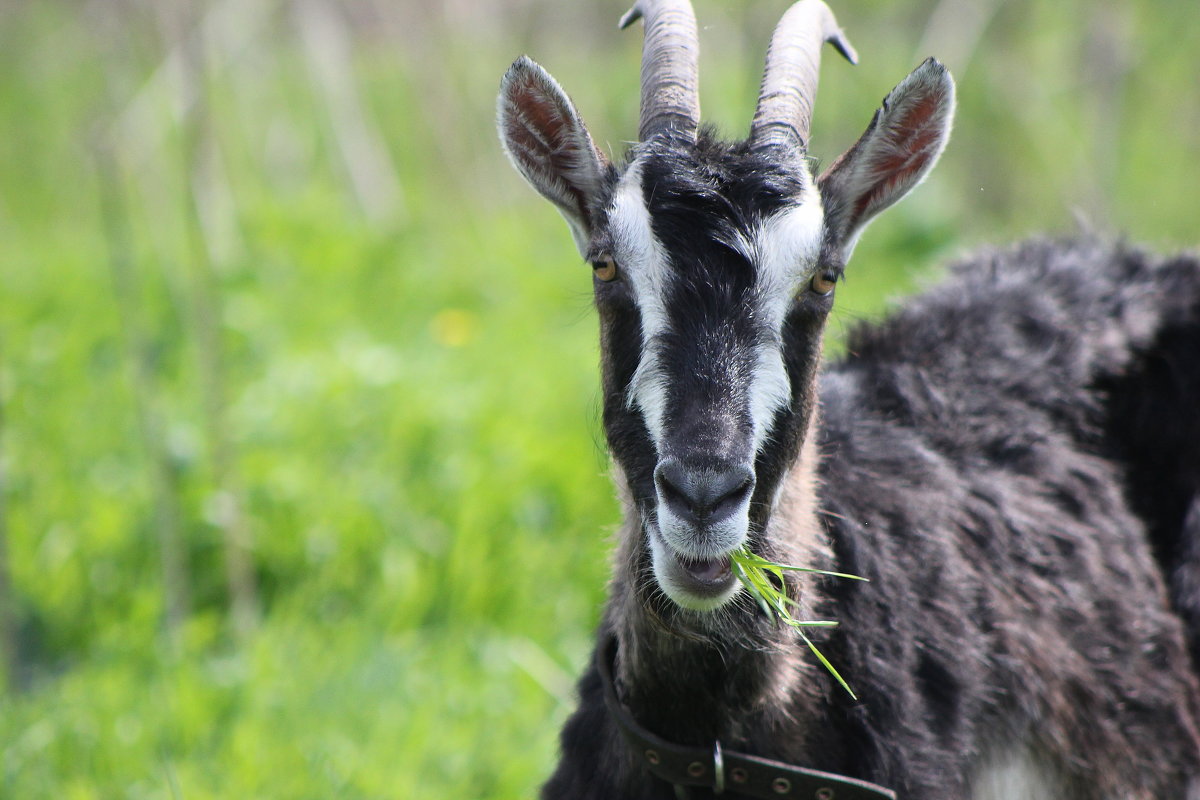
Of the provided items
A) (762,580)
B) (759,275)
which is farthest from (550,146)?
(762,580)

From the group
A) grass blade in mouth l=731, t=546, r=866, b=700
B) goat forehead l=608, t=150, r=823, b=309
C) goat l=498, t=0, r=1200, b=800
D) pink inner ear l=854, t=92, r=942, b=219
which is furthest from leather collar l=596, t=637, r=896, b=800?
pink inner ear l=854, t=92, r=942, b=219

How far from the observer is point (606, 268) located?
2580mm

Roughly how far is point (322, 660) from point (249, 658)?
0.86 ft

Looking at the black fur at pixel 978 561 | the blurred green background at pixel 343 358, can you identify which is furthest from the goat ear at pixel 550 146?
the blurred green background at pixel 343 358

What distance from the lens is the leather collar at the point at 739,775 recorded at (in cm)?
257

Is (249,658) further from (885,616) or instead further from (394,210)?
(394,210)

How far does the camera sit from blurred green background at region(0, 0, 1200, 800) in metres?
3.99

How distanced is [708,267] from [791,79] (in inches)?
25.0

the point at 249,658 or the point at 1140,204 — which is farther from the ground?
the point at 1140,204

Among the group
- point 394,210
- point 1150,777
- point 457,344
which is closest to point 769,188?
point 1150,777

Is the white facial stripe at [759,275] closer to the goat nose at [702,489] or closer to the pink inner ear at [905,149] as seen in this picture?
the goat nose at [702,489]

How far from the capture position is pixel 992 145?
1042 centimetres

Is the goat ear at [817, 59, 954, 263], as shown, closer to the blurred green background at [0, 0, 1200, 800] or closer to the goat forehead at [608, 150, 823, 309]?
the goat forehead at [608, 150, 823, 309]

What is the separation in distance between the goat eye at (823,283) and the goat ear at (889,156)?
0.17 ft
